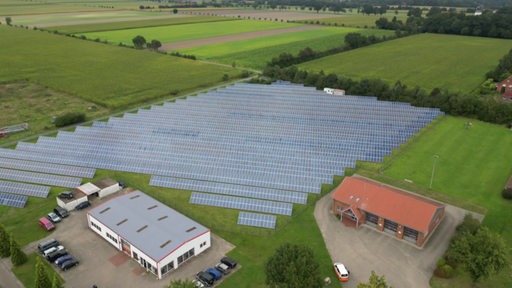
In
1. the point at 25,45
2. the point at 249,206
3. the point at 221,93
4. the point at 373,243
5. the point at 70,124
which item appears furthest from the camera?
the point at 25,45

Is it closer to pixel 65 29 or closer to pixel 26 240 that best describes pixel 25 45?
pixel 65 29

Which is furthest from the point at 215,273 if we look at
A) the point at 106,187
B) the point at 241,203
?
the point at 106,187

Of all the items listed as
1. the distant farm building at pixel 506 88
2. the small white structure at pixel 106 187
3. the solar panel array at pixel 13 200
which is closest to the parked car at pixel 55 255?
the small white structure at pixel 106 187

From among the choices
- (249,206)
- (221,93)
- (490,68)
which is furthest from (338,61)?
(249,206)

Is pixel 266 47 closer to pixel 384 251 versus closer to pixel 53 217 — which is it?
pixel 53 217

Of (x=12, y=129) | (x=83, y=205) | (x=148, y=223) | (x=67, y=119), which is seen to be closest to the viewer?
(x=148, y=223)

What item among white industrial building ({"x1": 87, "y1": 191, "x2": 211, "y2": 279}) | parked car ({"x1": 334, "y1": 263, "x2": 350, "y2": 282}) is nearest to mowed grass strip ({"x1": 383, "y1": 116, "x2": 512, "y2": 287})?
parked car ({"x1": 334, "y1": 263, "x2": 350, "y2": 282})

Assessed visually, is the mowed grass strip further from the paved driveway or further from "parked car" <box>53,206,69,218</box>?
"parked car" <box>53,206,69,218</box>
